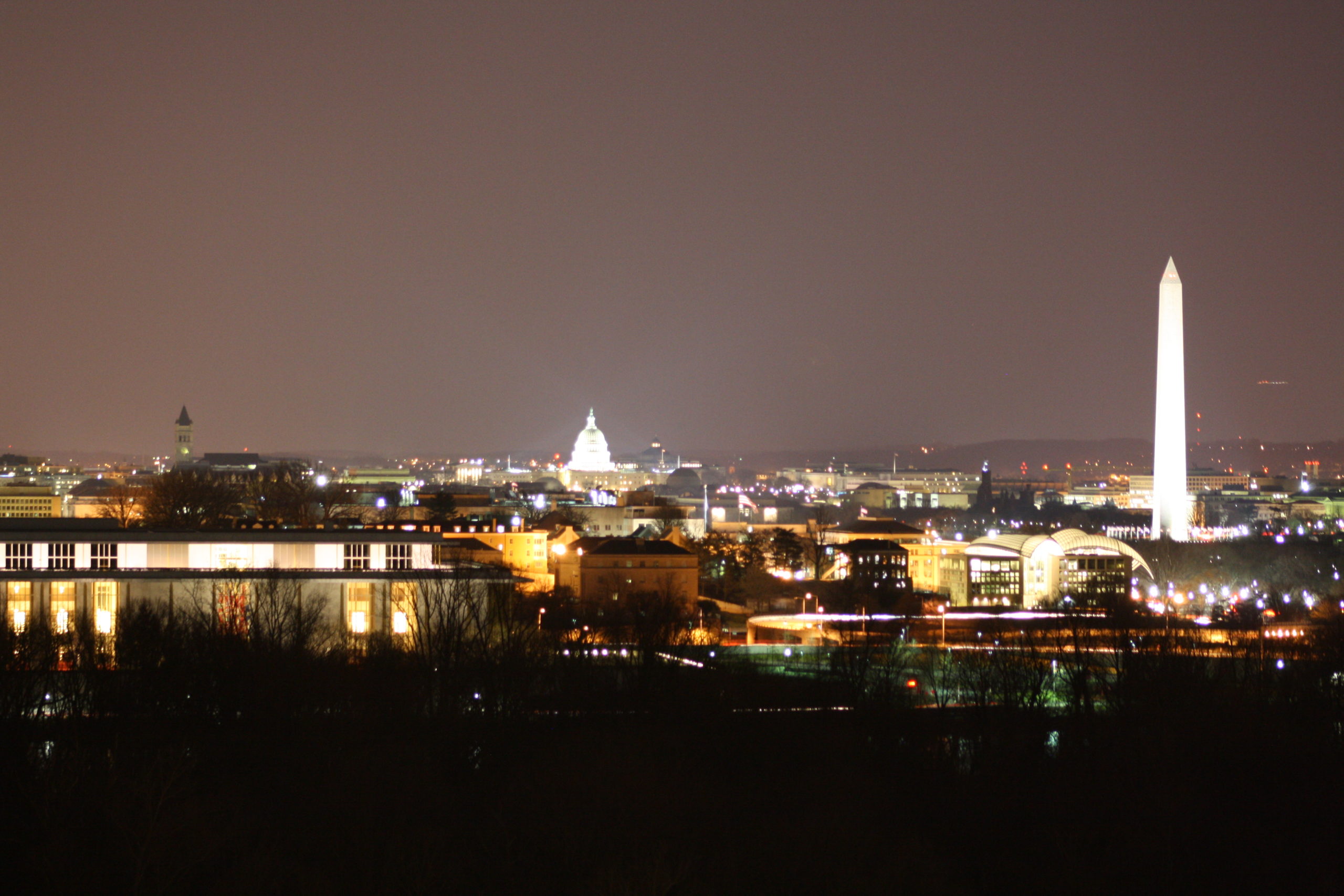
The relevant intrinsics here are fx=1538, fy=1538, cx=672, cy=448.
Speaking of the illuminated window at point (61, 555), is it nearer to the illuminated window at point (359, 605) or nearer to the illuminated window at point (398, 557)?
the illuminated window at point (359, 605)

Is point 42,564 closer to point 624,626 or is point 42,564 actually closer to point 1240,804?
point 624,626

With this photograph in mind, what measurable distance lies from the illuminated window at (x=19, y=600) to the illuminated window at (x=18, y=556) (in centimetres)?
92

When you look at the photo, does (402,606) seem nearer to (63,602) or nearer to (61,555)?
(63,602)

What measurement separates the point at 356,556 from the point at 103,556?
4.87 metres

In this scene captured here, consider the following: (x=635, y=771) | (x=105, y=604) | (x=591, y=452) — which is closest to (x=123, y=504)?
(x=105, y=604)

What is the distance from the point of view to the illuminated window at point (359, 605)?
96.4 ft

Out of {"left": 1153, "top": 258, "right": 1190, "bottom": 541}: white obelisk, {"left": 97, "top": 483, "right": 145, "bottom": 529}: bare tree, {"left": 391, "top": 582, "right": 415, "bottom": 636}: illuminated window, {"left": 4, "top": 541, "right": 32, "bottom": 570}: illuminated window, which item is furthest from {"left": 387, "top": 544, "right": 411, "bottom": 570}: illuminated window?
{"left": 1153, "top": 258, "right": 1190, "bottom": 541}: white obelisk

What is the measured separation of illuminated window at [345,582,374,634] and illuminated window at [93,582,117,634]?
4226 millimetres

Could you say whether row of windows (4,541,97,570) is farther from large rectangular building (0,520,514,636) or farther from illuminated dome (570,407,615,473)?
illuminated dome (570,407,615,473)

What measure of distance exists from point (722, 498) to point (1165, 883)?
103 m

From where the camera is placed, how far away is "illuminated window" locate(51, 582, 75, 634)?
28.2 meters

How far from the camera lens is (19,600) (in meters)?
28.9

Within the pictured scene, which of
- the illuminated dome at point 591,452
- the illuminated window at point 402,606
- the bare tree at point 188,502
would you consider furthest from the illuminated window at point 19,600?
the illuminated dome at point 591,452

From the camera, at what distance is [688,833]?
1773 cm
